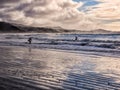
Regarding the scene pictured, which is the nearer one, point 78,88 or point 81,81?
point 78,88

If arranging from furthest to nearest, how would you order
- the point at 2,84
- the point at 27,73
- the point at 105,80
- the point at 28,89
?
the point at 27,73 < the point at 105,80 < the point at 2,84 < the point at 28,89

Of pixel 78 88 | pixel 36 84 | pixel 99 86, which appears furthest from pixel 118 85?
pixel 36 84

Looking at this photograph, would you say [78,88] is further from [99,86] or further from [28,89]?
[28,89]

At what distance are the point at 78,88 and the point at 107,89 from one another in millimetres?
962

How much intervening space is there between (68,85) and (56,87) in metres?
0.64

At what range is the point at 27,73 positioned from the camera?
13.0 meters

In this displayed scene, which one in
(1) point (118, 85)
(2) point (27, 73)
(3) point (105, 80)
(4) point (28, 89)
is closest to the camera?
(4) point (28, 89)

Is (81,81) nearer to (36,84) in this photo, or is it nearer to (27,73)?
(36,84)

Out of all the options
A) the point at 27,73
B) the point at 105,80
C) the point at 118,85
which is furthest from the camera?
the point at 27,73

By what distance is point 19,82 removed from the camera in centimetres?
1065

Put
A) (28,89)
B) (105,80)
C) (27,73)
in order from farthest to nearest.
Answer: (27,73), (105,80), (28,89)

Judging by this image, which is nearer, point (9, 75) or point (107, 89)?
point (107, 89)

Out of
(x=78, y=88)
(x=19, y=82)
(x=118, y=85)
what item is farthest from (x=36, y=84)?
(x=118, y=85)

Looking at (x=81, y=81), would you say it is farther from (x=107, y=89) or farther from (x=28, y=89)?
(x=28, y=89)
